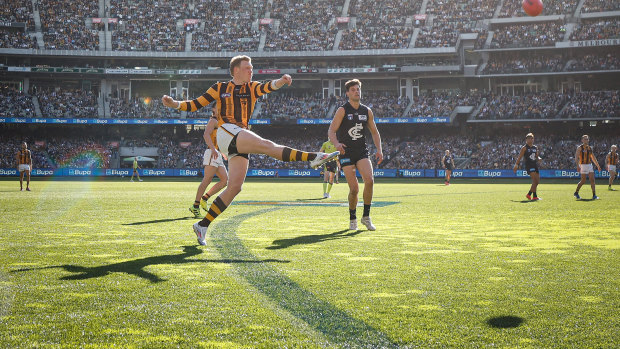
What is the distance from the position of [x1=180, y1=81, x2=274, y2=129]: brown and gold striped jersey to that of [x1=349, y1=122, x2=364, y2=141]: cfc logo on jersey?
233cm

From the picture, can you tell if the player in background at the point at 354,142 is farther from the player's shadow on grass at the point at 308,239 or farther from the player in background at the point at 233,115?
the player in background at the point at 233,115

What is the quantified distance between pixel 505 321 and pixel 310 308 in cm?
135

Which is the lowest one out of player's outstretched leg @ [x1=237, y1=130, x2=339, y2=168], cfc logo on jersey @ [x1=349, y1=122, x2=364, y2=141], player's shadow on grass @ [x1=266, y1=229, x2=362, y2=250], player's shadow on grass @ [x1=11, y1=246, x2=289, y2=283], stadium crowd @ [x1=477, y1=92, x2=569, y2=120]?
player's shadow on grass @ [x1=266, y1=229, x2=362, y2=250]

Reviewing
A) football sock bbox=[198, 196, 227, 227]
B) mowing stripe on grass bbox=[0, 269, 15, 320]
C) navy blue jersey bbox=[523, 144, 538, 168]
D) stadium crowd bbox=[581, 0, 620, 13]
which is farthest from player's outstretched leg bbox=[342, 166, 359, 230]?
stadium crowd bbox=[581, 0, 620, 13]

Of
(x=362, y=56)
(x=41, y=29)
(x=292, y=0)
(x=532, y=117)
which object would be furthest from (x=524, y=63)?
(x=41, y=29)

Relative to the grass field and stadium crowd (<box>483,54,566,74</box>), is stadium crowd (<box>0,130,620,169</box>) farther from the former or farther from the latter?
the grass field

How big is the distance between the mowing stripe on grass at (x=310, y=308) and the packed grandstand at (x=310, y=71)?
4608 cm

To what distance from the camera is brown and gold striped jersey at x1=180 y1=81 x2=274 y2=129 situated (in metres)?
7.42

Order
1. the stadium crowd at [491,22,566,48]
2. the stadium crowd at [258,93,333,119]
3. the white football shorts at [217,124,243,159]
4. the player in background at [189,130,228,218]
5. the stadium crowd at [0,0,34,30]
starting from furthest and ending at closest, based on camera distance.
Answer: the stadium crowd at [0,0,34,30] < the stadium crowd at [258,93,333,119] < the stadium crowd at [491,22,566,48] < the player in background at [189,130,228,218] < the white football shorts at [217,124,243,159]

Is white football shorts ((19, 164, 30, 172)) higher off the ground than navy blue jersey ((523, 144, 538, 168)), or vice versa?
navy blue jersey ((523, 144, 538, 168))

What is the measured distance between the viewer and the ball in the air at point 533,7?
105 ft

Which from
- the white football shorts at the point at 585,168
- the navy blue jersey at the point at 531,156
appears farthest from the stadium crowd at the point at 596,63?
the navy blue jersey at the point at 531,156

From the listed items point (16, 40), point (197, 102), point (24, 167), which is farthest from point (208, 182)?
point (16, 40)

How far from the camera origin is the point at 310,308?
398cm
